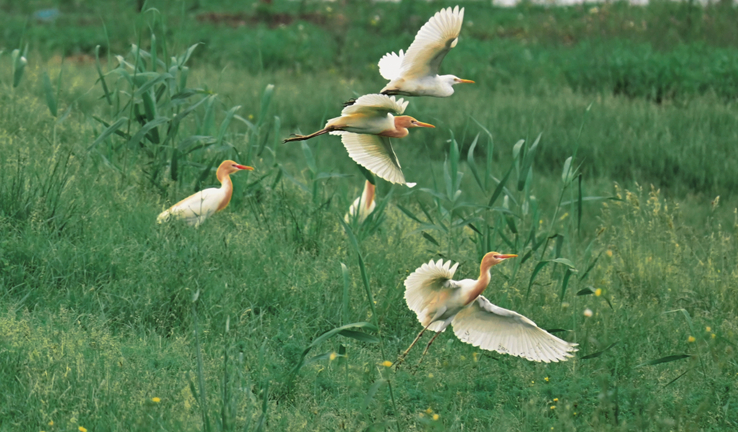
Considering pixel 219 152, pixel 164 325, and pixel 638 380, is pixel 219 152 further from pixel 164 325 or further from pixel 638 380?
pixel 638 380

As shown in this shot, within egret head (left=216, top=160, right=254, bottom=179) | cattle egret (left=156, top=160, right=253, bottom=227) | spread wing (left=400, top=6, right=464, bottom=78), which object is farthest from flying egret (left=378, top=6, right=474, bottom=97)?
egret head (left=216, top=160, right=254, bottom=179)

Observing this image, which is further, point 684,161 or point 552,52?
point 552,52

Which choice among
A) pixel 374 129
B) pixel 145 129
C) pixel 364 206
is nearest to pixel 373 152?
pixel 374 129

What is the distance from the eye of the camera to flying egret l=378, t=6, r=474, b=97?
2.26m

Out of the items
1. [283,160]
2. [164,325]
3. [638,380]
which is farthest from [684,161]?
[164,325]

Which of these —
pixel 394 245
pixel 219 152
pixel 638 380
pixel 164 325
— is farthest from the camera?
pixel 219 152

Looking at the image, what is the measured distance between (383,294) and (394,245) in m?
0.50

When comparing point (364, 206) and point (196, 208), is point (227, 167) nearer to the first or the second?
point (196, 208)

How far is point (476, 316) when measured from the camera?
10.1ft

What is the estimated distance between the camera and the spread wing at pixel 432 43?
2.26 meters

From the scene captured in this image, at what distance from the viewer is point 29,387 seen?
2779 mm

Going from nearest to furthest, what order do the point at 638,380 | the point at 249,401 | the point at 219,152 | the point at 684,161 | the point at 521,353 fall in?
1. the point at 249,401
2. the point at 521,353
3. the point at 638,380
4. the point at 219,152
5. the point at 684,161

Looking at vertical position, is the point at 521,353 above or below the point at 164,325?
above

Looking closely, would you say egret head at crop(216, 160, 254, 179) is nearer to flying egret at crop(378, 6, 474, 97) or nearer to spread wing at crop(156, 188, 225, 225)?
spread wing at crop(156, 188, 225, 225)
